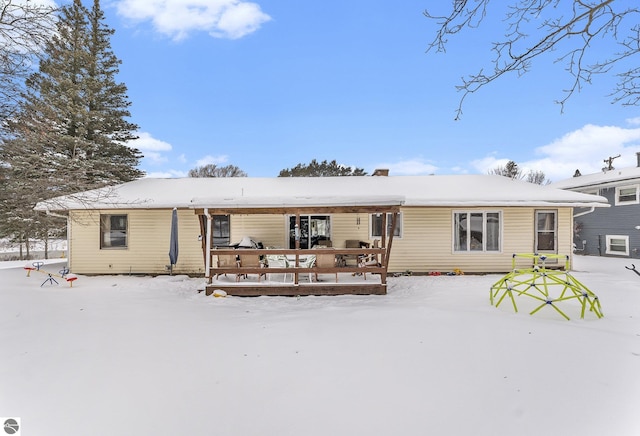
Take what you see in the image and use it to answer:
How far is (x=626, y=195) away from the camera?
1714cm

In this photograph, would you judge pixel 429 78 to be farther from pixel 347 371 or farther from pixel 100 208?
pixel 100 208

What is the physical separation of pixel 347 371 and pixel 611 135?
4339mm

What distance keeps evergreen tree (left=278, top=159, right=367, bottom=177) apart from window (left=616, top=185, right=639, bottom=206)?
20.2 m

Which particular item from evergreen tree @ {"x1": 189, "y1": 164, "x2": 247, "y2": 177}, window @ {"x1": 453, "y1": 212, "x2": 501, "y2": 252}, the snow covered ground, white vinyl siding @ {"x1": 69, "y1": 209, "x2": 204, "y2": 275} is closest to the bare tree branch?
the snow covered ground

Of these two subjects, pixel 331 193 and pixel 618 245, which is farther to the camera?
pixel 618 245

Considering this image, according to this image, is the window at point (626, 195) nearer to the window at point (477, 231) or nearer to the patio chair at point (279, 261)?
the window at point (477, 231)

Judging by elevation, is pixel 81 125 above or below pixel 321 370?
above

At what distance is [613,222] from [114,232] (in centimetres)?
2472

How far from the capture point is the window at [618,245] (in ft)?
55.4

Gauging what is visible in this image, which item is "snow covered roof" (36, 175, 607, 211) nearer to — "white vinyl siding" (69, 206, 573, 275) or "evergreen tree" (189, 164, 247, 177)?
"white vinyl siding" (69, 206, 573, 275)

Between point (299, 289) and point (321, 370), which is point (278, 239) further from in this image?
point (321, 370)

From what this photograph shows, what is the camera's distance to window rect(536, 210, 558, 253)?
1127cm

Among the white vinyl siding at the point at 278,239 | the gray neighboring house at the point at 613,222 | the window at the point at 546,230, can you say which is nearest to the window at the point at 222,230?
the white vinyl siding at the point at 278,239

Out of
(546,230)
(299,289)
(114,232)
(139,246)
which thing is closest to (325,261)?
(299,289)
